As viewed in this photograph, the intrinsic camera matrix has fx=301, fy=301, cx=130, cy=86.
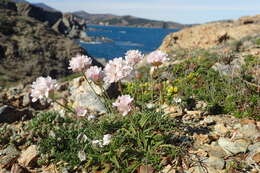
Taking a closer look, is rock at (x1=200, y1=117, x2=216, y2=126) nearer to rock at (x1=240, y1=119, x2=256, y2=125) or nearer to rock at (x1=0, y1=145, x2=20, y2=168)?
rock at (x1=240, y1=119, x2=256, y2=125)

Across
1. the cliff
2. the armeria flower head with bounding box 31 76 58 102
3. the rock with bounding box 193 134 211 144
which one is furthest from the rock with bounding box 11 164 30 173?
the cliff

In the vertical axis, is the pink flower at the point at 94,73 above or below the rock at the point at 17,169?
above

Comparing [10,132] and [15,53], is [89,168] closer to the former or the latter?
[10,132]

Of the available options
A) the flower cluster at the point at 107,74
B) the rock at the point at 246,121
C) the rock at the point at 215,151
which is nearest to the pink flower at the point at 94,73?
the flower cluster at the point at 107,74

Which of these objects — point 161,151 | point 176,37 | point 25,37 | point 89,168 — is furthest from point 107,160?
point 25,37

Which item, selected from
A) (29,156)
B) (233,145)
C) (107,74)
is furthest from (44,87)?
(233,145)

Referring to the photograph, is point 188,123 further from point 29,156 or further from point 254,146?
point 29,156

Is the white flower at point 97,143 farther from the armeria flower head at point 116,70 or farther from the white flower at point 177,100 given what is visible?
the white flower at point 177,100

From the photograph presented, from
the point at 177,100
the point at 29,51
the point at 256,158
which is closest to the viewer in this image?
the point at 256,158
